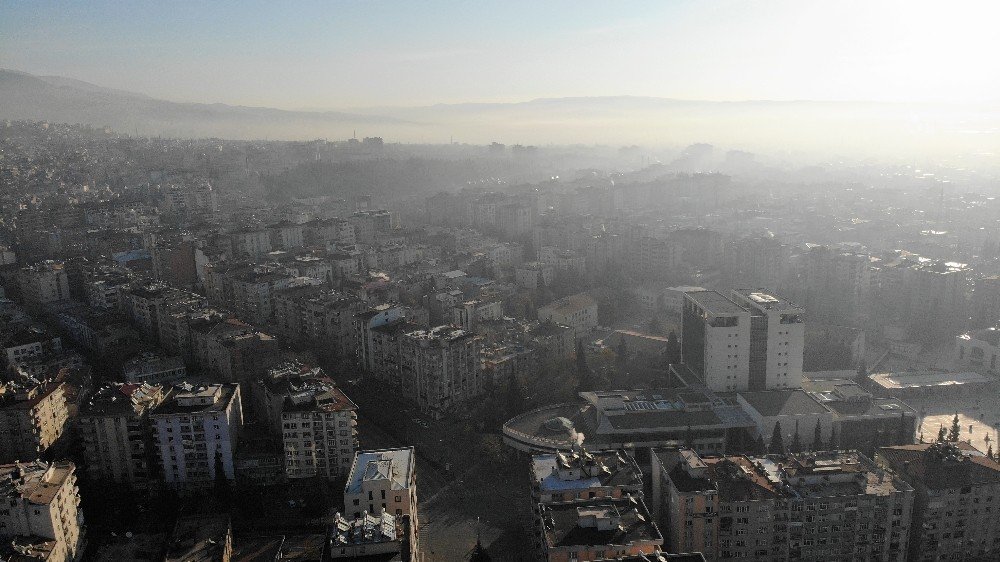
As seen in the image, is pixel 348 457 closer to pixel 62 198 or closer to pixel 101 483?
pixel 101 483

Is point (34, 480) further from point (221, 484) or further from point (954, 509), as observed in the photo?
point (954, 509)

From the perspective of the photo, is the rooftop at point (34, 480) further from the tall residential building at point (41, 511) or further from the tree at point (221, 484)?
the tree at point (221, 484)

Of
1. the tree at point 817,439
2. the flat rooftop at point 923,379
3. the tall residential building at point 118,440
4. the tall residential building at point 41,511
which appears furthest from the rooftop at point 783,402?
the tall residential building at point 41,511

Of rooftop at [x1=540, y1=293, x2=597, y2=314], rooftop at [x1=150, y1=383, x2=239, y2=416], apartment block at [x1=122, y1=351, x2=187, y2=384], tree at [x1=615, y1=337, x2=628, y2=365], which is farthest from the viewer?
rooftop at [x1=540, y1=293, x2=597, y2=314]

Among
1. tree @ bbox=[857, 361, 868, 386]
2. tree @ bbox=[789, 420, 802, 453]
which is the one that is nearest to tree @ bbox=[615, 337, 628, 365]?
tree @ bbox=[789, 420, 802, 453]

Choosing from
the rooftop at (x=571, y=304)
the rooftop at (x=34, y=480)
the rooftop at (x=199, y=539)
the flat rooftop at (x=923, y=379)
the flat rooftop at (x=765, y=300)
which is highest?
the flat rooftop at (x=765, y=300)

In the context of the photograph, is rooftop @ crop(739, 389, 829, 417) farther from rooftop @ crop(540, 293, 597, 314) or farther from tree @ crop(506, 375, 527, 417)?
rooftop @ crop(540, 293, 597, 314)

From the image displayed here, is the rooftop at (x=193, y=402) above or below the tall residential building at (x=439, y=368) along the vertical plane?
above
